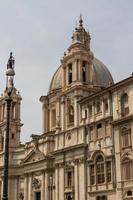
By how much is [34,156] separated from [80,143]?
1393 cm

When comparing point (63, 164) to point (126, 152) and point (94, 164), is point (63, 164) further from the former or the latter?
point (126, 152)

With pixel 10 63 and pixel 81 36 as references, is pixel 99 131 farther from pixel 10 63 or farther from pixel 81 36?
pixel 10 63

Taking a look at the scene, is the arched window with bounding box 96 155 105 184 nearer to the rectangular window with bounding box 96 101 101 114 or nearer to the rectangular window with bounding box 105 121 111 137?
the rectangular window with bounding box 105 121 111 137

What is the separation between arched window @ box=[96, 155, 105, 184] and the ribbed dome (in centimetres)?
1886

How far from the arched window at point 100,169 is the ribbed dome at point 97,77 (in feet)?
61.9

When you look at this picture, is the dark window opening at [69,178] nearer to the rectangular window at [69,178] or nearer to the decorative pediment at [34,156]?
the rectangular window at [69,178]

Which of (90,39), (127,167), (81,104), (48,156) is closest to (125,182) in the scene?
(127,167)

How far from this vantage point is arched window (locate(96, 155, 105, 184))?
153 feet

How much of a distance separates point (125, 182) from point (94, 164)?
236 inches

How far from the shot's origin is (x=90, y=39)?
66375mm

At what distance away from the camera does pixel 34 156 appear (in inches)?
2462

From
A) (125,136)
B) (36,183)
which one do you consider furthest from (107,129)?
(36,183)

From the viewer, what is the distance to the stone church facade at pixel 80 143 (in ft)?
147

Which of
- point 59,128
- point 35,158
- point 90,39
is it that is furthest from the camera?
point 90,39
